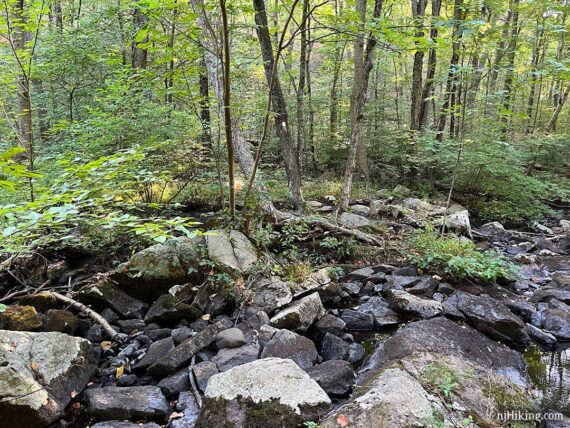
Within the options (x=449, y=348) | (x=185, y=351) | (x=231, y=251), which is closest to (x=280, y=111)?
(x=231, y=251)

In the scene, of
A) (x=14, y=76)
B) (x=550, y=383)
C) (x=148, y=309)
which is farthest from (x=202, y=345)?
(x=14, y=76)

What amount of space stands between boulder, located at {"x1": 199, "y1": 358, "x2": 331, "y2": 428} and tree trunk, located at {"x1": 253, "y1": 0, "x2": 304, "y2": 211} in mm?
5200

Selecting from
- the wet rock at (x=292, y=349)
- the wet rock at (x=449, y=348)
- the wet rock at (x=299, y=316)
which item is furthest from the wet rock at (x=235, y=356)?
the wet rock at (x=449, y=348)

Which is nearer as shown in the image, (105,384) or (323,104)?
(105,384)

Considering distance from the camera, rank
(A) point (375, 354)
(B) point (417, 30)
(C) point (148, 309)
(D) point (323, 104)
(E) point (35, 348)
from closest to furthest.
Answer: (E) point (35, 348) < (A) point (375, 354) < (B) point (417, 30) < (C) point (148, 309) < (D) point (323, 104)

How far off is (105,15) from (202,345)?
32.5 feet

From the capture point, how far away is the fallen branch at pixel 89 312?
15.9 feet

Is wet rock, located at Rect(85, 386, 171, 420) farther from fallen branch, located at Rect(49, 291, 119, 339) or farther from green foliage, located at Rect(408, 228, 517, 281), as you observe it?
green foliage, located at Rect(408, 228, 517, 281)

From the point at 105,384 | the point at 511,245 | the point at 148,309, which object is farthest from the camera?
the point at 511,245

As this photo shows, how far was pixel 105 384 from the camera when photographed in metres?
4.01

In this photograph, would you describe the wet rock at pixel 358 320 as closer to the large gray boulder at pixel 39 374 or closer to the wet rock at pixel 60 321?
the large gray boulder at pixel 39 374

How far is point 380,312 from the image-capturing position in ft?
18.1

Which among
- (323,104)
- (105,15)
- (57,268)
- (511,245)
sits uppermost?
(105,15)

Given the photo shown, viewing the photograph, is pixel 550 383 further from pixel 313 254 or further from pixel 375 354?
pixel 313 254
